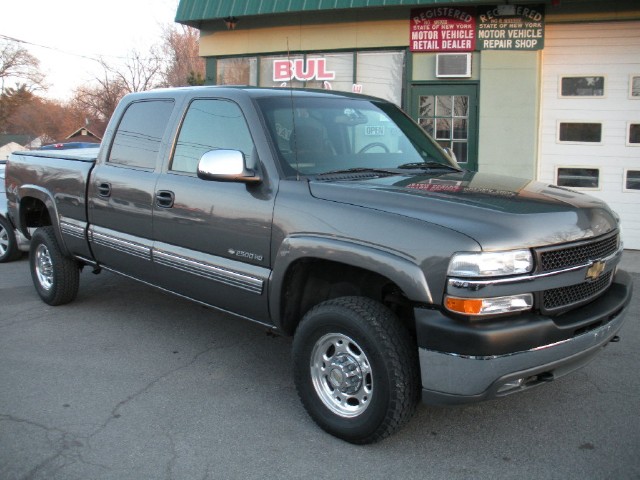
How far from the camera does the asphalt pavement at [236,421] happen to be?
3336 millimetres

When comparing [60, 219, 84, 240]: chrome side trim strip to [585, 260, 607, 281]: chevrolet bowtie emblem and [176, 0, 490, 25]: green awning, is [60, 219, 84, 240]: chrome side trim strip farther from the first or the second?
[176, 0, 490, 25]: green awning

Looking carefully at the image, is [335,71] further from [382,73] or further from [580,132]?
[580,132]

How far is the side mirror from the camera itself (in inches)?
150

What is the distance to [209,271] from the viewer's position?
4.27m

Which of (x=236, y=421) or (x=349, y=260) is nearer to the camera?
(x=349, y=260)

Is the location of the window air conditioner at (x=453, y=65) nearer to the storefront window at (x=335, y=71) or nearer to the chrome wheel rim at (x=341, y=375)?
the storefront window at (x=335, y=71)

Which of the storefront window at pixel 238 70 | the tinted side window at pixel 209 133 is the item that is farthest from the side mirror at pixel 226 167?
the storefront window at pixel 238 70

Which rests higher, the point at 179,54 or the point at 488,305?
the point at 179,54

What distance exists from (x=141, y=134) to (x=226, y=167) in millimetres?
1620

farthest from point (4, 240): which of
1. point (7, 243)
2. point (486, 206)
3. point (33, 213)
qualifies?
point (486, 206)

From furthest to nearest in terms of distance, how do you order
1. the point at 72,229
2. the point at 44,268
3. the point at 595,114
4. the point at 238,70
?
the point at 238,70 → the point at 595,114 → the point at 44,268 → the point at 72,229

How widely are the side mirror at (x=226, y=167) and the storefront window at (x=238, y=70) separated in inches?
327

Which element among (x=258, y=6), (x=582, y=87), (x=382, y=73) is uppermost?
(x=258, y=6)

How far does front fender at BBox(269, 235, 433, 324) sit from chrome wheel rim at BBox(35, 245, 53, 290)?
11.0ft
